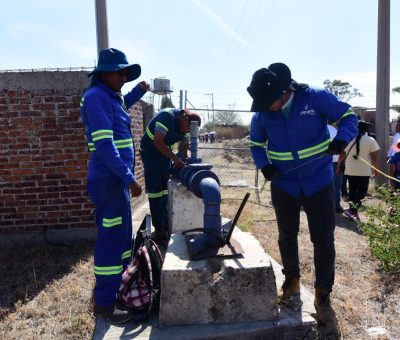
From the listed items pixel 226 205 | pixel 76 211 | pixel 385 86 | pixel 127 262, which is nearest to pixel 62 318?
pixel 127 262

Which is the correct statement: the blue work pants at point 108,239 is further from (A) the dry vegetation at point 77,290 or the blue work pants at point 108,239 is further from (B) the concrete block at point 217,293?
(B) the concrete block at point 217,293

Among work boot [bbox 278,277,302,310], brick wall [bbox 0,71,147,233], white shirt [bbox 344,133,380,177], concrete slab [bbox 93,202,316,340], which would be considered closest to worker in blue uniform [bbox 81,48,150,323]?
concrete slab [bbox 93,202,316,340]

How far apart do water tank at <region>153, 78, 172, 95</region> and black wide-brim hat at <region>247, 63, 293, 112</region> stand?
5.01m

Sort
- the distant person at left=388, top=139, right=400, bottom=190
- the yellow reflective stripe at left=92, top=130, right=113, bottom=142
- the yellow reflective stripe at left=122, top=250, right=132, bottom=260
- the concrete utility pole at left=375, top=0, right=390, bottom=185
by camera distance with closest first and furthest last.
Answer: the yellow reflective stripe at left=92, top=130, right=113, bottom=142
the yellow reflective stripe at left=122, top=250, right=132, bottom=260
the distant person at left=388, top=139, right=400, bottom=190
the concrete utility pole at left=375, top=0, right=390, bottom=185

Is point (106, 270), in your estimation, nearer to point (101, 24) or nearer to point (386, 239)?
point (386, 239)

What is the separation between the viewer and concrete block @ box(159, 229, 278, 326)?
3.22m

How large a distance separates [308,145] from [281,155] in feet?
0.79

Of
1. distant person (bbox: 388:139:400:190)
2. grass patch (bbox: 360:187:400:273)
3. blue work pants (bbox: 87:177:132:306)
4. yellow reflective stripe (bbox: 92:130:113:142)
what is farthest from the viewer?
distant person (bbox: 388:139:400:190)

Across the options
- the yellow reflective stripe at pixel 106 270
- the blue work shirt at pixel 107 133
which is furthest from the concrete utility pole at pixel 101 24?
the yellow reflective stripe at pixel 106 270

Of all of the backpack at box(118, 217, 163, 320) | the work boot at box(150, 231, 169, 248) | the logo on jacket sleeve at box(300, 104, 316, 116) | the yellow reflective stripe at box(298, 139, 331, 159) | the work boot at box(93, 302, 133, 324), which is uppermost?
the logo on jacket sleeve at box(300, 104, 316, 116)

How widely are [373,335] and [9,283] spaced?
147 inches

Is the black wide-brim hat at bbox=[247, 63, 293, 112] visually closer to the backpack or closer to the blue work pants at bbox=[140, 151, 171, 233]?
the backpack

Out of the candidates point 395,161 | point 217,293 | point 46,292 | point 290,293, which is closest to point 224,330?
point 217,293

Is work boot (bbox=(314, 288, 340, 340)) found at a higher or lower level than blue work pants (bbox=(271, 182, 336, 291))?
lower
